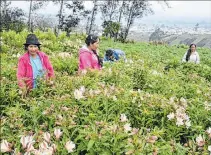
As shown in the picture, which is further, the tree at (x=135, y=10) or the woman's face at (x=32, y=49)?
the tree at (x=135, y=10)

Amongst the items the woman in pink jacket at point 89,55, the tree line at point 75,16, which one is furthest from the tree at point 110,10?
the woman in pink jacket at point 89,55

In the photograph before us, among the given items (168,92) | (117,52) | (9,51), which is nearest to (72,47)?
(9,51)

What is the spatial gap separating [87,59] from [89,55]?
3.7 inches

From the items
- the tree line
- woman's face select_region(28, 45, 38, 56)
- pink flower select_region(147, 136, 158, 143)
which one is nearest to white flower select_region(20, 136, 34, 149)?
pink flower select_region(147, 136, 158, 143)

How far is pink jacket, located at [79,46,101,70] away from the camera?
6.32 metres

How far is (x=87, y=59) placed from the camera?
6.34m

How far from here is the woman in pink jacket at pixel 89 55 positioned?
632cm

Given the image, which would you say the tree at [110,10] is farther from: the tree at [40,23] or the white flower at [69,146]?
the white flower at [69,146]

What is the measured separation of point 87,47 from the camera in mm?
6477

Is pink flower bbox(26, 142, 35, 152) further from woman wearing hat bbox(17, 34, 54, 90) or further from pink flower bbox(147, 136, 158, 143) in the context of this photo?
woman wearing hat bbox(17, 34, 54, 90)

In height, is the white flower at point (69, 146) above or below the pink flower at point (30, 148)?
above

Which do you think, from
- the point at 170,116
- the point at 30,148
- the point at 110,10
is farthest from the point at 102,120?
the point at 110,10

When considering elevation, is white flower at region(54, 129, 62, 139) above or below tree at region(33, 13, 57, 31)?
above

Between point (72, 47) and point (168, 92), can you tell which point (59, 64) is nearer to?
point (168, 92)
